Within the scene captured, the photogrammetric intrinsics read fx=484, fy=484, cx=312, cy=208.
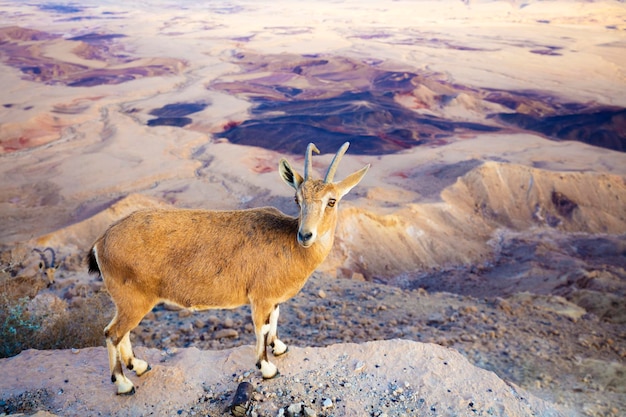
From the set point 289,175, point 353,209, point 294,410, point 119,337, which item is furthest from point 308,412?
point 353,209

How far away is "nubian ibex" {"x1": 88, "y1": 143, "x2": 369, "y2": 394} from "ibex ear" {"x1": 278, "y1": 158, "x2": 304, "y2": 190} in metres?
0.01

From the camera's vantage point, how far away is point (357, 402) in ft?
19.6

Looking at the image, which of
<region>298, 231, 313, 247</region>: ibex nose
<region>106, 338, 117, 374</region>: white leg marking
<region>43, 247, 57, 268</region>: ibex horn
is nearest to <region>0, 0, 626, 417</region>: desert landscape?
<region>43, 247, 57, 268</region>: ibex horn

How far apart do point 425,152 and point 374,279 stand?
19.6 m

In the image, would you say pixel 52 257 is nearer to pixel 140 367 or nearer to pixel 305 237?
pixel 140 367

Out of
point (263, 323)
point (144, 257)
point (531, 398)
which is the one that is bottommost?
point (531, 398)

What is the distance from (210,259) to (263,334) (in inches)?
47.5

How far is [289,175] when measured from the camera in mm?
6348

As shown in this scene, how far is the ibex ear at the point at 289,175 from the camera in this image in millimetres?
6174

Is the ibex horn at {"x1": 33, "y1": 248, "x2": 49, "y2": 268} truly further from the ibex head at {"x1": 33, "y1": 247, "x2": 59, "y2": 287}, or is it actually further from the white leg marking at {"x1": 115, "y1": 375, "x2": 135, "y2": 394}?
the white leg marking at {"x1": 115, "y1": 375, "x2": 135, "y2": 394}

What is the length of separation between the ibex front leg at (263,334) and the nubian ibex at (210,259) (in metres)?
0.01

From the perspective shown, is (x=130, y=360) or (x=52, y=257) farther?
(x=52, y=257)

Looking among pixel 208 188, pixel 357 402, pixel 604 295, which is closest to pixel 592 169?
pixel 604 295

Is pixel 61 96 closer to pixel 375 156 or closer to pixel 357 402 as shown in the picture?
pixel 375 156
